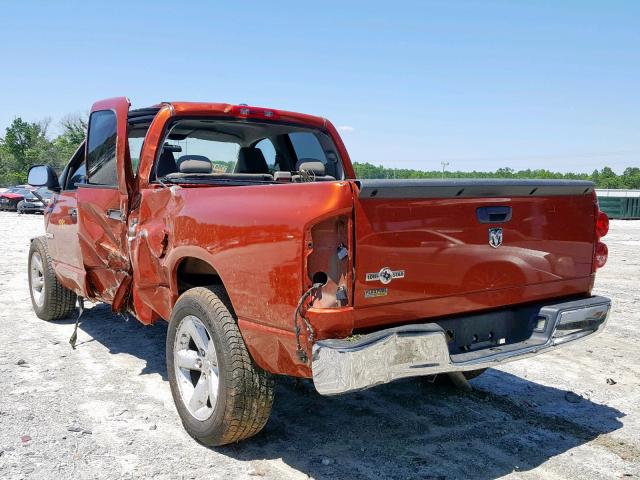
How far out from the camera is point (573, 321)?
348cm

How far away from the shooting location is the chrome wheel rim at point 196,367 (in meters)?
3.39

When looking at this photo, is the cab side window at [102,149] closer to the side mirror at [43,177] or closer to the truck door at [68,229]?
the truck door at [68,229]

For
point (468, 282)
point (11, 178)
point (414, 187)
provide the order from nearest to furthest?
point (414, 187)
point (468, 282)
point (11, 178)

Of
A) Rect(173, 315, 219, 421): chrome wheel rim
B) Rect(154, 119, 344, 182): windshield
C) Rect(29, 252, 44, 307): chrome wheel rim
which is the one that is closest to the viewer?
Rect(173, 315, 219, 421): chrome wheel rim

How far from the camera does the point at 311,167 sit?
16.9ft

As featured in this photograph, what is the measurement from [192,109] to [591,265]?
3063mm

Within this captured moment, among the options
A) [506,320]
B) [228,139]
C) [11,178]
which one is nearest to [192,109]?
[228,139]

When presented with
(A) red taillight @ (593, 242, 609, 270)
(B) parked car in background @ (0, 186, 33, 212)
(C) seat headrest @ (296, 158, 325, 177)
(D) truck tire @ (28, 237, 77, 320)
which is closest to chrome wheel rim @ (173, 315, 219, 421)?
(C) seat headrest @ (296, 158, 325, 177)

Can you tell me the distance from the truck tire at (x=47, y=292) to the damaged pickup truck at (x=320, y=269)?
174 centimetres

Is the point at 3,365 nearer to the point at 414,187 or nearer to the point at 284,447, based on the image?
the point at 284,447

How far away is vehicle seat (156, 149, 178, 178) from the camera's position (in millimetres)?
4465

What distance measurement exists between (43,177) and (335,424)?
383 centimetres

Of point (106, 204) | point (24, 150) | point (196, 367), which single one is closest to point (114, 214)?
point (106, 204)

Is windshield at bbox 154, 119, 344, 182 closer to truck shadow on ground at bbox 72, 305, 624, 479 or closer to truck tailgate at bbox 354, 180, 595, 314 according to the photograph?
truck shadow on ground at bbox 72, 305, 624, 479
